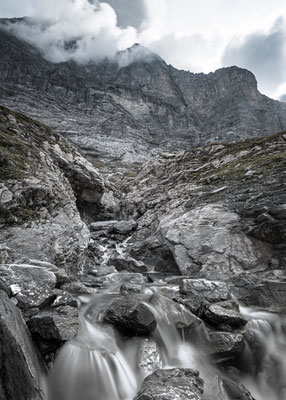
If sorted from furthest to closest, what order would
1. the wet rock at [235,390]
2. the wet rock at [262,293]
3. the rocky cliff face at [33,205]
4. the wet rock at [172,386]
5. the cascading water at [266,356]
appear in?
the rocky cliff face at [33,205], the wet rock at [262,293], the cascading water at [266,356], the wet rock at [235,390], the wet rock at [172,386]

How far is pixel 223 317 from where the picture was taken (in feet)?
30.1

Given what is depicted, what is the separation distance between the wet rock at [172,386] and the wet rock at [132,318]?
5.85ft

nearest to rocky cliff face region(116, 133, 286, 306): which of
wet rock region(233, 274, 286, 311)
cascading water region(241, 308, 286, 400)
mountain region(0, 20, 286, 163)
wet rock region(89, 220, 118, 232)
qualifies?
wet rock region(233, 274, 286, 311)

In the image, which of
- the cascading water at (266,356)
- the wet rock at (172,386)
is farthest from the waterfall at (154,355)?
the wet rock at (172,386)

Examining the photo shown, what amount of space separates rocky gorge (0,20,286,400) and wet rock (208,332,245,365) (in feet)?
0.12

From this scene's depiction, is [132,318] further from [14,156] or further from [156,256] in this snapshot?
[14,156]

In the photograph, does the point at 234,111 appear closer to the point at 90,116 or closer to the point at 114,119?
the point at 114,119

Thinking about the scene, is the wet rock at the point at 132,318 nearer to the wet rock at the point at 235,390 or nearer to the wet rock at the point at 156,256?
the wet rock at the point at 235,390

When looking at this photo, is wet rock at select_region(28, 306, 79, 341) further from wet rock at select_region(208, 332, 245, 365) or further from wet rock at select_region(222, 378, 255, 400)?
wet rock at select_region(222, 378, 255, 400)

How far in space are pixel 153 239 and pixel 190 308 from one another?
1161cm

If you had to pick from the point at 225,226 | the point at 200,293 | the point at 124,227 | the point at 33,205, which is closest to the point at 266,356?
the point at 200,293

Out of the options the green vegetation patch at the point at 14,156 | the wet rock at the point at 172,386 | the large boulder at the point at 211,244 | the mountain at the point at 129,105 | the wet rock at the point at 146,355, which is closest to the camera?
the wet rock at the point at 172,386

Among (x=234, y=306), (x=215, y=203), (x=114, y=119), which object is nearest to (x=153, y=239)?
(x=215, y=203)

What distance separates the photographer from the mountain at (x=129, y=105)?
390 feet
